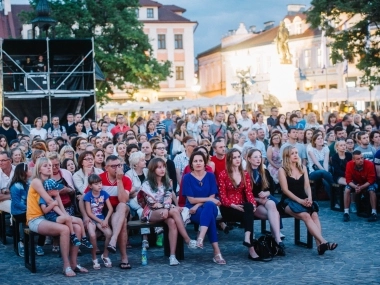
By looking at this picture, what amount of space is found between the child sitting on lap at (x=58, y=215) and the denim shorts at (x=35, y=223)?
0.08 metres

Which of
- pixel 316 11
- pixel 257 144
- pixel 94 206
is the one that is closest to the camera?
pixel 94 206

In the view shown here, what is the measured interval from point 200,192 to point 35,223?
90.1 inches

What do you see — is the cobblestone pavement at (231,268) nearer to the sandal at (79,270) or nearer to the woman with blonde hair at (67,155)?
the sandal at (79,270)

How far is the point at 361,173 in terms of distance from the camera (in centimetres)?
1298

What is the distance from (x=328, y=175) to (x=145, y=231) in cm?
567

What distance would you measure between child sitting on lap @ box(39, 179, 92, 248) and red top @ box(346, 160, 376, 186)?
5757 mm

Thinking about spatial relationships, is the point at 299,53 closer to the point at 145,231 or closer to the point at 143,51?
the point at 143,51

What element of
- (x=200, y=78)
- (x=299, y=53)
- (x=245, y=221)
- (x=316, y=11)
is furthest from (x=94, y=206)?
(x=200, y=78)

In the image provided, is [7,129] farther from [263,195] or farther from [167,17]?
[167,17]

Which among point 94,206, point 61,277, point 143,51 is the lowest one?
point 61,277

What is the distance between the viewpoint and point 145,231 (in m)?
10.4

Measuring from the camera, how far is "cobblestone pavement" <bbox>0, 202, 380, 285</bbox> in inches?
331

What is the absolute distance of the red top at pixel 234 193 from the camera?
1002 centimetres

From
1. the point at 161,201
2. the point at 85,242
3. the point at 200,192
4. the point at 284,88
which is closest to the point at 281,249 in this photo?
the point at 200,192
